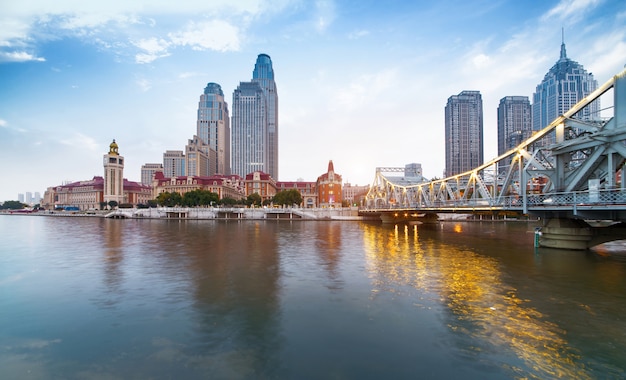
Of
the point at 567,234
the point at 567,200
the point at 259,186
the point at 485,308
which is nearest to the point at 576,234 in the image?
the point at 567,234

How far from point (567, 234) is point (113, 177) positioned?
21663 cm

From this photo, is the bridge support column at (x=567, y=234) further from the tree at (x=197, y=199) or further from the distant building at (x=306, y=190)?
the distant building at (x=306, y=190)

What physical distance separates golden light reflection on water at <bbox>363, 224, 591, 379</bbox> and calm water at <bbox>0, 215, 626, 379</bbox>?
0.07 metres

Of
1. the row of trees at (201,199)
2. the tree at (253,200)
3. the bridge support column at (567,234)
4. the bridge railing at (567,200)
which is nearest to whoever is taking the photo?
the bridge railing at (567,200)

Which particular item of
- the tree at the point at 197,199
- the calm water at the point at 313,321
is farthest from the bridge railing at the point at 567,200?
the tree at the point at 197,199

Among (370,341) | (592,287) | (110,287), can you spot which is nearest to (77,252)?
(110,287)

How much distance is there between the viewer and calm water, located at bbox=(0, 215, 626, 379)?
9.48 meters

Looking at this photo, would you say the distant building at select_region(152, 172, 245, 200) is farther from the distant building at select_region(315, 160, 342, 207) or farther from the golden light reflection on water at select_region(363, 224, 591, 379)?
the golden light reflection on water at select_region(363, 224, 591, 379)

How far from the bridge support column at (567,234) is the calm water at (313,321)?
15.7ft

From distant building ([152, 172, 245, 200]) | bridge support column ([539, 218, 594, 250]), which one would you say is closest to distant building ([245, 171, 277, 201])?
distant building ([152, 172, 245, 200])

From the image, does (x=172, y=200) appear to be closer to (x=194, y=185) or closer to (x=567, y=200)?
(x=194, y=185)

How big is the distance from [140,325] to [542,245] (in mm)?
38107

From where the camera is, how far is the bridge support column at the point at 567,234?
30.2 meters

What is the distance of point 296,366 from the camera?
31.3 ft
